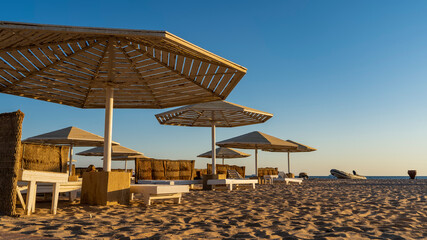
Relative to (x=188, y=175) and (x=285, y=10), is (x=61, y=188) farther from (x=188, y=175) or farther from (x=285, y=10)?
(x=285, y=10)

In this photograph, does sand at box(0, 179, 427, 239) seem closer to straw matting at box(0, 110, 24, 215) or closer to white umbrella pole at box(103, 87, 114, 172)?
straw matting at box(0, 110, 24, 215)

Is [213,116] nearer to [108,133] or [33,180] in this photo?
[108,133]

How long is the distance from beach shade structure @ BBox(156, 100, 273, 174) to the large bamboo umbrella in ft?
7.27

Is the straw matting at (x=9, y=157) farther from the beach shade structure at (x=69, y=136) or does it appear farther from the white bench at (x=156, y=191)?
the beach shade structure at (x=69, y=136)

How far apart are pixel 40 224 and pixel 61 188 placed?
55.3 inches

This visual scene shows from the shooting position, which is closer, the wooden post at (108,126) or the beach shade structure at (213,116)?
the wooden post at (108,126)

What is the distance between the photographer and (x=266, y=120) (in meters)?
10.9

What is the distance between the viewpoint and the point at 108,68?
5.39 m

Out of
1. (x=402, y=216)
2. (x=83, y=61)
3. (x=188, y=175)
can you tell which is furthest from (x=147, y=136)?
(x=402, y=216)

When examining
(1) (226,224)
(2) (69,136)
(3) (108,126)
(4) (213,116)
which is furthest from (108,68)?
(2) (69,136)

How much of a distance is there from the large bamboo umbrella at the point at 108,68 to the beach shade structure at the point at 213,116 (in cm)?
222

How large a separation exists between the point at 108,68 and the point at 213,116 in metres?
5.19

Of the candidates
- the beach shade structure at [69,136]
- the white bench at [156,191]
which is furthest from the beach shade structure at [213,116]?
the white bench at [156,191]

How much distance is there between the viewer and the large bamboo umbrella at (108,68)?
4.32 meters
